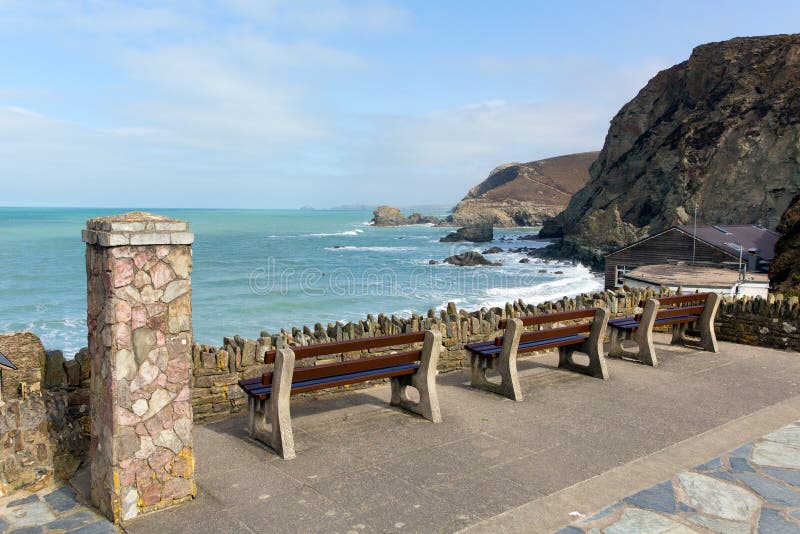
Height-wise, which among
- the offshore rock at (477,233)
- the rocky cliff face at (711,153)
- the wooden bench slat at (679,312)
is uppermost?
the rocky cliff face at (711,153)

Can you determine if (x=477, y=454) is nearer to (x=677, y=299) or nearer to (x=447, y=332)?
(x=447, y=332)

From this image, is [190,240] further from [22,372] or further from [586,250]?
[586,250]

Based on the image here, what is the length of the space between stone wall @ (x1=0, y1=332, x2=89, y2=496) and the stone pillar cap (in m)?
1.47

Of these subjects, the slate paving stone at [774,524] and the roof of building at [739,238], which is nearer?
the slate paving stone at [774,524]

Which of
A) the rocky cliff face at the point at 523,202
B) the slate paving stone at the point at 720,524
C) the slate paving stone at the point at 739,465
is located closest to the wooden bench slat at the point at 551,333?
the slate paving stone at the point at 739,465

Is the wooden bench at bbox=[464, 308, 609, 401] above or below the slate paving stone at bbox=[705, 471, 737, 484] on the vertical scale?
above

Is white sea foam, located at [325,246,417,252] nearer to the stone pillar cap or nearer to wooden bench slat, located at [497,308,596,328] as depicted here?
wooden bench slat, located at [497,308,596,328]

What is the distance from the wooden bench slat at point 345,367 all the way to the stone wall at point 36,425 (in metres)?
1.59

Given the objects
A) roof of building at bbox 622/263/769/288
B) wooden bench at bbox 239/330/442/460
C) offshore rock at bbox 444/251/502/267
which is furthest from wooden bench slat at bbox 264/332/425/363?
offshore rock at bbox 444/251/502/267

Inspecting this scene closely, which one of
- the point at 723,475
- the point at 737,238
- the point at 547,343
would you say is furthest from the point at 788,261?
the point at 737,238

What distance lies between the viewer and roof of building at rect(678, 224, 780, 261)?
33031mm

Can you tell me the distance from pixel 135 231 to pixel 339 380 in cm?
243

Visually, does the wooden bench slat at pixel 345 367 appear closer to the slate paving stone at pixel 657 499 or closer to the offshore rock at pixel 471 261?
the slate paving stone at pixel 657 499

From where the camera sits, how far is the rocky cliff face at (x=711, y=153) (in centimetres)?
6059
